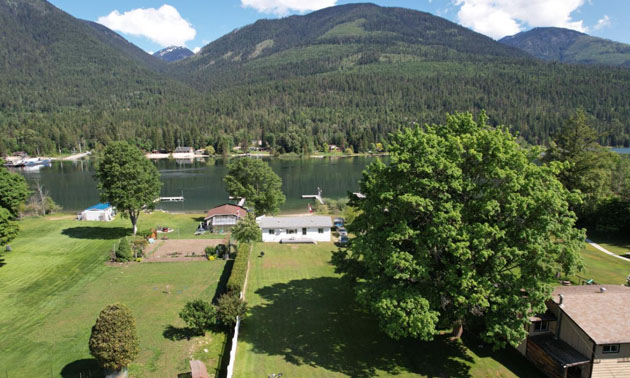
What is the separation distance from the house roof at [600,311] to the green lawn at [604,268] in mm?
8561

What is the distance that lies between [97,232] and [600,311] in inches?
1898

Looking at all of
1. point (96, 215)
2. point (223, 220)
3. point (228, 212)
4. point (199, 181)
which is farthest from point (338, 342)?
point (199, 181)

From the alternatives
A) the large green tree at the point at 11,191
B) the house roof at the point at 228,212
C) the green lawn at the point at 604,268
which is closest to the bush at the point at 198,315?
the large green tree at the point at 11,191

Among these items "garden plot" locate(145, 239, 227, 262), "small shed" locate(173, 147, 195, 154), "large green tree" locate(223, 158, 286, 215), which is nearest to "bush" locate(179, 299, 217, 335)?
"garden plot" locate(145, 239, 227, 262)

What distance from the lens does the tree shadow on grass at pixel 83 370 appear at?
19.1 m

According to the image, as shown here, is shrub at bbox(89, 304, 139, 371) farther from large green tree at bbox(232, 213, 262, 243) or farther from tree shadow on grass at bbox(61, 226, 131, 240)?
tree shadow on grass at bbox(61, 226, 131, 240)

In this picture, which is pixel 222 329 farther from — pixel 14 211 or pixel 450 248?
pixel 14 211

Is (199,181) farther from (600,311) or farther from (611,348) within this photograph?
(611,348)

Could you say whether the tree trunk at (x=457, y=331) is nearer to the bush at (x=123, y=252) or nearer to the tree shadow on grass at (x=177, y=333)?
the tree shadow on grass at (x=177, y=333)

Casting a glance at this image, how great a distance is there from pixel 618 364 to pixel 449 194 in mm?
11027

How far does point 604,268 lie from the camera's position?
108 ft

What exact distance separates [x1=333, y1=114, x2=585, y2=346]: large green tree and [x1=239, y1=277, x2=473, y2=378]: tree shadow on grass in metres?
2.00

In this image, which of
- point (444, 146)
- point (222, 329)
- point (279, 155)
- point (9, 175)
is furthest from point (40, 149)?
point (444, 146)

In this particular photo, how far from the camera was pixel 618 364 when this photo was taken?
18359mm
